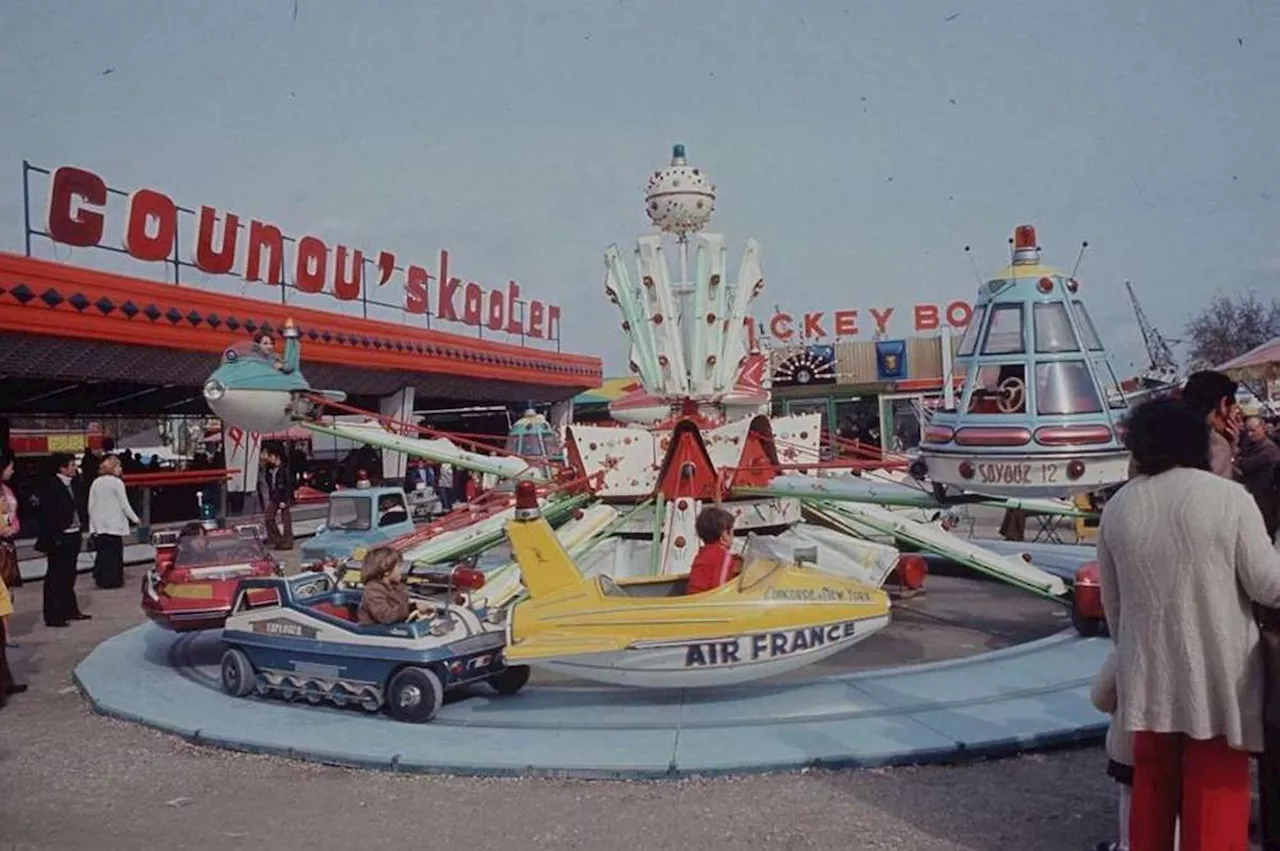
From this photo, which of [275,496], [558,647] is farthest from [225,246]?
[558,647]

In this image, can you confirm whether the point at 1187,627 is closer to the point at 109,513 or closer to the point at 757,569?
the point at 757,569

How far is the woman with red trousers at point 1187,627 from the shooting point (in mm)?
3715

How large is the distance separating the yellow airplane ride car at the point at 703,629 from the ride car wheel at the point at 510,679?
0.89m

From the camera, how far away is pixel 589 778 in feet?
21.3

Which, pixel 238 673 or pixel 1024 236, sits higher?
pixel 1024 236

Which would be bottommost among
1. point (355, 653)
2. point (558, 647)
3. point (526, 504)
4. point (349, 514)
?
point (355, 653)

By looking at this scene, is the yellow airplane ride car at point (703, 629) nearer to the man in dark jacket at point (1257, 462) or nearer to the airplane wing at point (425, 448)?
the man in dark jacket at point (1257, 462)

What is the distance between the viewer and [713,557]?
25.7ft

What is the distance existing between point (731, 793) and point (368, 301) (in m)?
21.9

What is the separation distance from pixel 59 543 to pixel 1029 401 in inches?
410

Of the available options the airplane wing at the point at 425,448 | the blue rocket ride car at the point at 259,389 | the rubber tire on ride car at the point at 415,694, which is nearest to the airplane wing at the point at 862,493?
the airplane wing at the point at 425,448

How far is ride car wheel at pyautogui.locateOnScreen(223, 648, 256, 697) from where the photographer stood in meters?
8.56

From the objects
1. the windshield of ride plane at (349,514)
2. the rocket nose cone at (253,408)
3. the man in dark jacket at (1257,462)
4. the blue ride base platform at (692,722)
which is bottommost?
the blue ride base platform at (692,722)

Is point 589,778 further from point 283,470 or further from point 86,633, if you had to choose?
point 283,470
